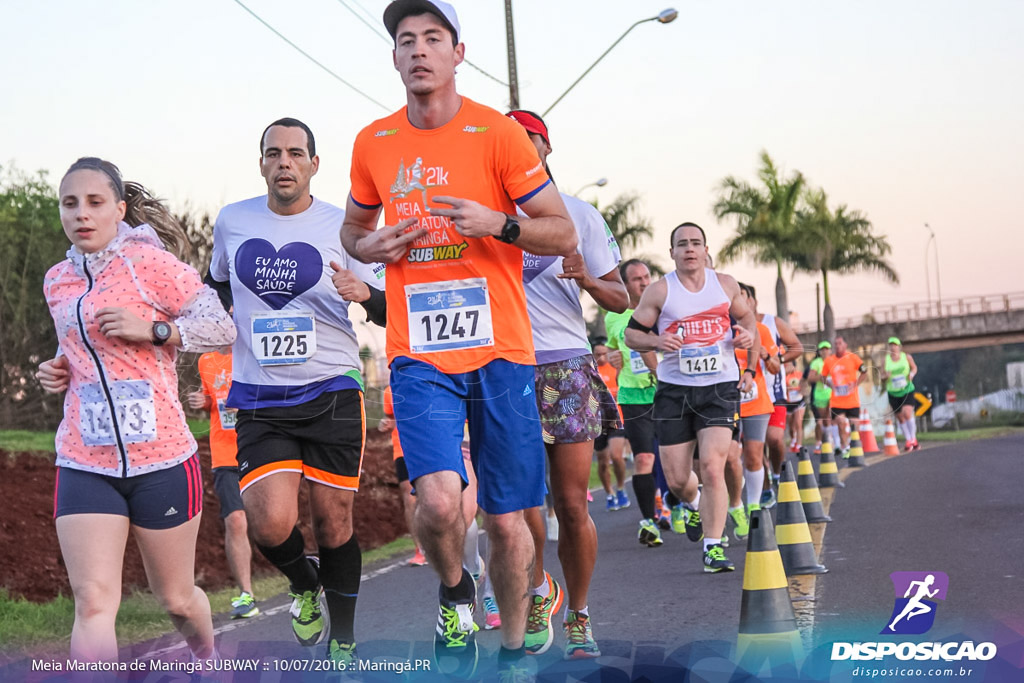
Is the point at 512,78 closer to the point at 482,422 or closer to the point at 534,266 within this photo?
the point at 534,266

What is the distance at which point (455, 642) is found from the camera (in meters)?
4.85

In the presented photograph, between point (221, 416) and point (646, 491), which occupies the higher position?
point (221, 416)

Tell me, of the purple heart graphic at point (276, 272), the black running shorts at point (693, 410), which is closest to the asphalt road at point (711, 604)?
the black running shorts at point (693, 410)

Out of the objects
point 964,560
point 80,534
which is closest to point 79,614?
point 80,534

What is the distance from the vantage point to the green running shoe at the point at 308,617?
608 centimetres

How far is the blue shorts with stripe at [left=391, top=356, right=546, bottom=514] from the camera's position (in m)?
4.76

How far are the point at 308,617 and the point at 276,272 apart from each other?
1586 mm

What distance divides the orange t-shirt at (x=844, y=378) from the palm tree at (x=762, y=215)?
27.3 m

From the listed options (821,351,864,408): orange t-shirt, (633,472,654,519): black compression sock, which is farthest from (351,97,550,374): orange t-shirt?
(821,351,864,408): orange t-shirt

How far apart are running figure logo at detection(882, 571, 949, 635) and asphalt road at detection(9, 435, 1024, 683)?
0.25ft

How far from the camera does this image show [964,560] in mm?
8852

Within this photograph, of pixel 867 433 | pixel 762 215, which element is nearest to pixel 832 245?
pixel 762 215

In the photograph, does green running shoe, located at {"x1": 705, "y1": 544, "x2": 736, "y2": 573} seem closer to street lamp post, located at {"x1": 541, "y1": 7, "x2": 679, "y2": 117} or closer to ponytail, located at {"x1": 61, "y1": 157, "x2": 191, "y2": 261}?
ponytail, located at {"x1": 61, "y1": 157, "x2": 191, "y2": 261}

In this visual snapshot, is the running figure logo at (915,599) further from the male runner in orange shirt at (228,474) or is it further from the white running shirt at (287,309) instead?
the male runner in orange shirt at (228,474)
